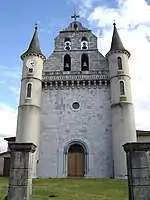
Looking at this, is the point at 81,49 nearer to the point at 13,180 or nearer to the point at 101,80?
the point at 101,80

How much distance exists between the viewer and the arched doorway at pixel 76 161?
26.5m

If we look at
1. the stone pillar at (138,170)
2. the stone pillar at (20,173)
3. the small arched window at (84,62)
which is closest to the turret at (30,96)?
the small arched window at (84,62)

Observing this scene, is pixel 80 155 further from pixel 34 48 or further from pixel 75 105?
pixel 34 48

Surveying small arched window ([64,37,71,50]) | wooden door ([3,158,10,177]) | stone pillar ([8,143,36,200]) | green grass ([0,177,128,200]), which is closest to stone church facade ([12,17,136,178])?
small arched window ([64,37,71,50])

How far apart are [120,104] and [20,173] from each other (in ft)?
65.0

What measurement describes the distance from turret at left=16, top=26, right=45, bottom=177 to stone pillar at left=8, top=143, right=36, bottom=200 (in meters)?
17.7

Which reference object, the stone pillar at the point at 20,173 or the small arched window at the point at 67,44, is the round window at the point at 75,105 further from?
the stone pillar at the point at 20,173

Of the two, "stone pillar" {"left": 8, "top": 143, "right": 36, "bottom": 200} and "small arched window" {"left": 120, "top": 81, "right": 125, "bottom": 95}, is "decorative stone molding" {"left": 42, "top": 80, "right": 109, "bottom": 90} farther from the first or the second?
"stone pillar" {"left": 8, "top": 143, "right": 36, "bottom": 200}

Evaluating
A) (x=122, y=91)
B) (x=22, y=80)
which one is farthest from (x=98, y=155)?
(x=22, y=80)

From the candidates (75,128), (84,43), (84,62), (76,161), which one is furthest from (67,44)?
(76,161)

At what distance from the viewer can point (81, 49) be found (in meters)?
32.2

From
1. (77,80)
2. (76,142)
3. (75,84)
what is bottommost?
(76,142)

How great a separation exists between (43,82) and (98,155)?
1055 cm

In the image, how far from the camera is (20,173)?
26.9 feet
